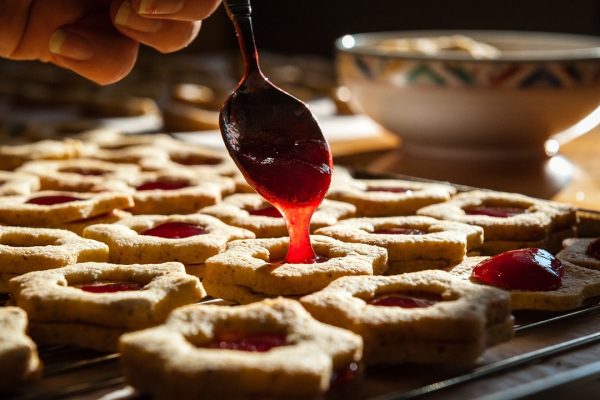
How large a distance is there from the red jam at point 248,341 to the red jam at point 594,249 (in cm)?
82

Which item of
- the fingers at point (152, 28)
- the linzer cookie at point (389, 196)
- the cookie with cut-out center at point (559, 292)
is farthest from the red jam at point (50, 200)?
the cookie with cut-out center at point (559, 292)

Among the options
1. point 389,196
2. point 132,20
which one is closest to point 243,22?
Answer: point 132,20

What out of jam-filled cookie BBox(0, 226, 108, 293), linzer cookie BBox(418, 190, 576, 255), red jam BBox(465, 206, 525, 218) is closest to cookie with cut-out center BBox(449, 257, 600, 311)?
linzer cookie BBox(418, 190, 576, 255)

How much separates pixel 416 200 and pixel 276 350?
1046 mm

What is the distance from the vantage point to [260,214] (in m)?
2.14

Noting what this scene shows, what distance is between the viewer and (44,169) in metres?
2.55

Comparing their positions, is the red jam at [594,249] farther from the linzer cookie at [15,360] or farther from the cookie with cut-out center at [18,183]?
the cookie with cut-out center at [18,183]

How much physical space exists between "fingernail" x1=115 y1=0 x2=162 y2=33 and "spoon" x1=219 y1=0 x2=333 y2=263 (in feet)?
1.08

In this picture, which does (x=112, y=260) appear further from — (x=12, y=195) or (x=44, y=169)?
(x=44, y=169)

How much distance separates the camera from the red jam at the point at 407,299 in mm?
1483

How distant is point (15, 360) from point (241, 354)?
1.04 feet

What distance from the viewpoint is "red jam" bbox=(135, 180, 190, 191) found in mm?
2381

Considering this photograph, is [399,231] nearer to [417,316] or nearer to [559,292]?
[559,292]

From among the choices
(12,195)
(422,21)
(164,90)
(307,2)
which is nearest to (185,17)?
(12,195)
